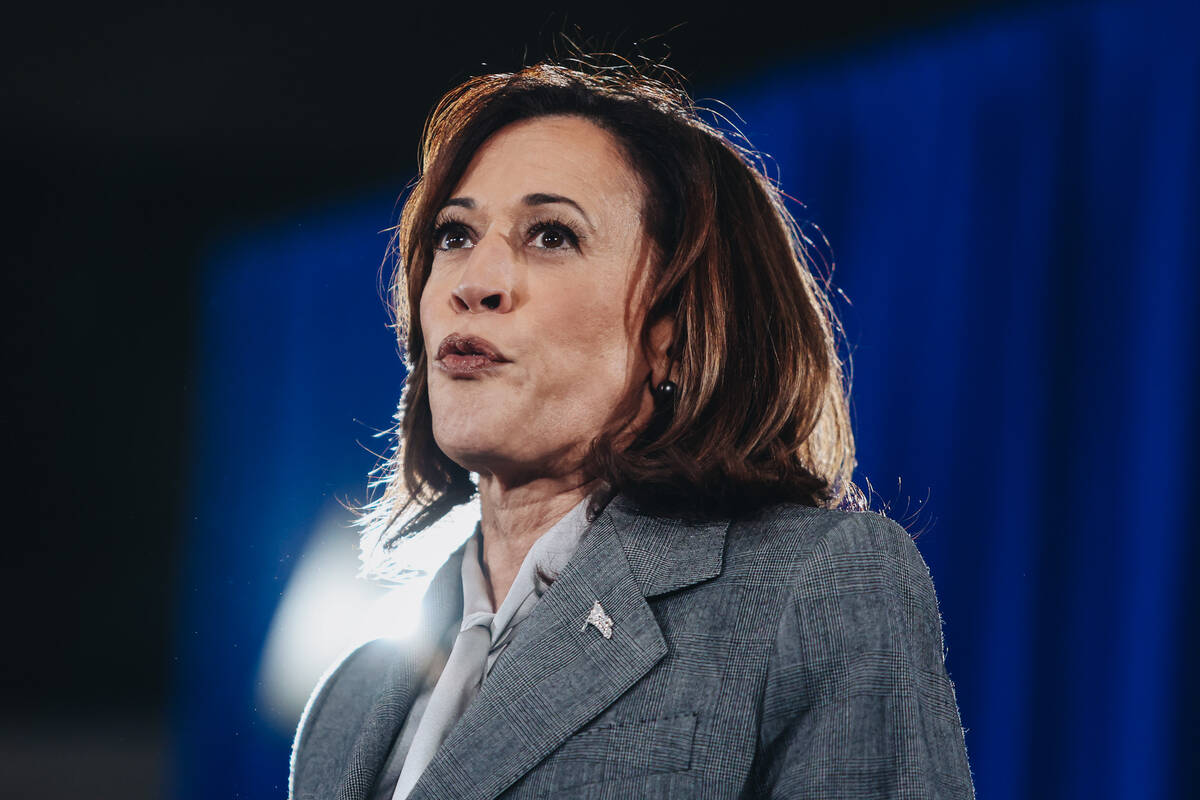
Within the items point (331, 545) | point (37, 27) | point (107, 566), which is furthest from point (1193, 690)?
point (37, 27)

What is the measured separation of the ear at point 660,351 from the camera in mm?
1656

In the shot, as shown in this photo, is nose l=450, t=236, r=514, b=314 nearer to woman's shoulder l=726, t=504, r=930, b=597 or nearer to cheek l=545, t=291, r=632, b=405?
cheek l=545, t=291, r=632, b=405

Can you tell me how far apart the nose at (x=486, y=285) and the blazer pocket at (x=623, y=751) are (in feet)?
2.00

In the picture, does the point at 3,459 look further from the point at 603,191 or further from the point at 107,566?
the point at 603,191

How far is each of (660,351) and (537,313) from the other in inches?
8.2

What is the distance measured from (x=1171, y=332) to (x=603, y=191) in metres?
1.25

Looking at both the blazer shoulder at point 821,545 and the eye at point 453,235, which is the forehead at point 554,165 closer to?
the eye at point 453,235

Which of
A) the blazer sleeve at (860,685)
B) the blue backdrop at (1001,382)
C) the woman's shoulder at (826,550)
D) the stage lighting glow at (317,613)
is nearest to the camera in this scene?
the blazer sleeve at (860,685)

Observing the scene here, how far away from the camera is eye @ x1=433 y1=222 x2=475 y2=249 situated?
1735mm

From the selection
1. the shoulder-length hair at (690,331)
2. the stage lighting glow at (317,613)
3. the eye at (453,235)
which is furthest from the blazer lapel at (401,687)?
the stage lighting glow at (317,613)

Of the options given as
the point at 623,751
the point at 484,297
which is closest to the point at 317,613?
the point at 484,297

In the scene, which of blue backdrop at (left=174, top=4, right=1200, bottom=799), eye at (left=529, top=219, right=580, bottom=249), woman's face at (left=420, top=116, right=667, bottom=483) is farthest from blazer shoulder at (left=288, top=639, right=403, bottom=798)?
blue backdrop at (left=174, top=4, right=1200, bottom=799)

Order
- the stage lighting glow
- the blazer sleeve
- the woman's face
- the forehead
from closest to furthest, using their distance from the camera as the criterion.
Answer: the blazer sleeve
the woman's face
the forehead
the stage lighting glow

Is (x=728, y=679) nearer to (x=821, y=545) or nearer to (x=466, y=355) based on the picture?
(x=821, y=545)
